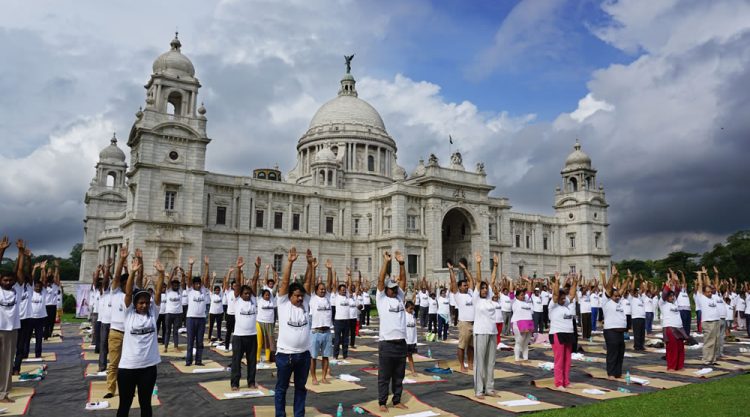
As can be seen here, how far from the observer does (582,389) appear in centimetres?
1018

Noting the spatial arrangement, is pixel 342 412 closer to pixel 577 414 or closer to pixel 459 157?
pixel 577 414

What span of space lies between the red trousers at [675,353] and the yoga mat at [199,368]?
10.8 metres

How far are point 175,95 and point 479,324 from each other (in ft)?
131

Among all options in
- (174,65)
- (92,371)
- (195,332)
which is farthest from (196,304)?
(174,65)

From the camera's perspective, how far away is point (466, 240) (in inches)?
2196

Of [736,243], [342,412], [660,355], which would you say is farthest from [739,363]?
[736,243]

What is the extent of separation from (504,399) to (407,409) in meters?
1.98

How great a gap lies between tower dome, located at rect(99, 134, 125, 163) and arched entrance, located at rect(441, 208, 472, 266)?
125 feet

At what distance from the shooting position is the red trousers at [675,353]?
12445 millimetres

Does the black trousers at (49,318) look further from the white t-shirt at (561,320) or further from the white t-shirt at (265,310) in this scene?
the white t-shirt at (561,320)

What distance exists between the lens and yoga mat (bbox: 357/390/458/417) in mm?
8164

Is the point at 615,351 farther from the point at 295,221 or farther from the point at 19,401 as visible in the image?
the point at 295,221

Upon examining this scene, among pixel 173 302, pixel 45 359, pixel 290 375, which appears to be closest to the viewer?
pixel 290 375

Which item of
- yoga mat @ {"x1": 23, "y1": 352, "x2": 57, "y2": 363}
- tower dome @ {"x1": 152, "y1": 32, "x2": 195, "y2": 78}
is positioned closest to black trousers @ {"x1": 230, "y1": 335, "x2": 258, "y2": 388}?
yoga mat @ {"x1": 23, "y1": 352, "x2": 57, "y2": 363}
